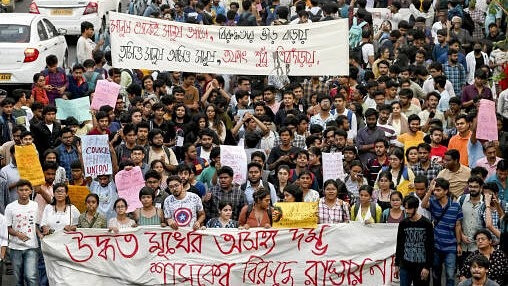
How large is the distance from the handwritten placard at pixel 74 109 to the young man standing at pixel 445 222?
17.8 ft

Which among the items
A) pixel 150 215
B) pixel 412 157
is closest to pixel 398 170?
pixel 412 157

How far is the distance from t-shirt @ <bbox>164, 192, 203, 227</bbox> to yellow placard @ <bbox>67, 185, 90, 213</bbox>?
113 cm

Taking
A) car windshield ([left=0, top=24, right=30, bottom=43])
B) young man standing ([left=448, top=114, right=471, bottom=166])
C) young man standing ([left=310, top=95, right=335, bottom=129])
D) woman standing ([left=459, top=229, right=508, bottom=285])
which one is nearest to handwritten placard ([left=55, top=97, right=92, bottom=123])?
young man standing ([left=310, top=95, right=335, bottom=129])

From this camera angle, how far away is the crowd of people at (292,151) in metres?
19.6

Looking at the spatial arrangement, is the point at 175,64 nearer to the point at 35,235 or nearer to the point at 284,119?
the point at 284,119

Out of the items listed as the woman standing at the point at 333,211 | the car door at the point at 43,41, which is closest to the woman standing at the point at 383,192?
the woman standing at the point at 333,211

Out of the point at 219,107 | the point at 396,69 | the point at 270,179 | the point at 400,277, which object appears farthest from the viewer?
the point at 396,69

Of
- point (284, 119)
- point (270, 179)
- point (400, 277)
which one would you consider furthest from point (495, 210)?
point (284, 119)

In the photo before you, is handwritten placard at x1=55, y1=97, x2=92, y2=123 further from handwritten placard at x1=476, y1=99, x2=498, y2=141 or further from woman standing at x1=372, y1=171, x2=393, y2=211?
handwritten placard at x1=476, y1=99, x2=498, y2=141

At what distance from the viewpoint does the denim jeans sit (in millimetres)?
19188

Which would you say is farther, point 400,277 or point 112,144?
point 112,144

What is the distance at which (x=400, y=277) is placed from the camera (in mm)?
19391

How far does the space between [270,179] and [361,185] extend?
1.17 m

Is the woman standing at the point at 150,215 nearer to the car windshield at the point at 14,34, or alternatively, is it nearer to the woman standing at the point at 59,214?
the woman standing at the point at 59,214
